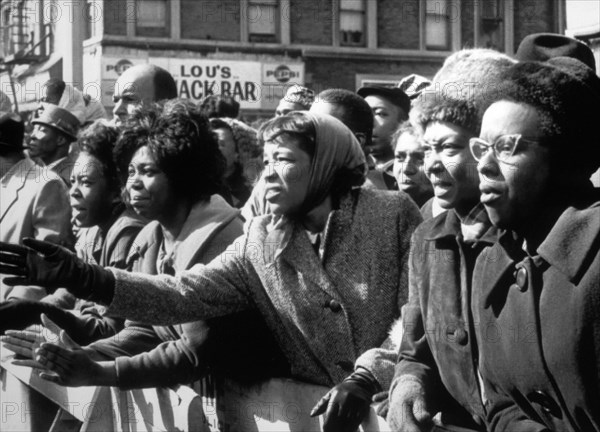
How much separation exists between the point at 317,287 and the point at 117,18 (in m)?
23.6

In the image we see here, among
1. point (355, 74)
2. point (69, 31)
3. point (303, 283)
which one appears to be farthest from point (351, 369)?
point (355, 74)

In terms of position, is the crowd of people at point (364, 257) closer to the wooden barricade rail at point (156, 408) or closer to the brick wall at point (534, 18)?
the wooden barricade rail at point (156, 408)

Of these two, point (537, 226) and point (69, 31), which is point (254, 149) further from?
point (69, 31)

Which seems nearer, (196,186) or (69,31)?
(196,186)

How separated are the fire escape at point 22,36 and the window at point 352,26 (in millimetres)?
6760

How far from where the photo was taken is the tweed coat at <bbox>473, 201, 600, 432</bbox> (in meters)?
3.00

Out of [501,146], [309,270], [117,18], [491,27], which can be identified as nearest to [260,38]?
[117,18]

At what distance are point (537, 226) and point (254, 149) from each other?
14.7 ft

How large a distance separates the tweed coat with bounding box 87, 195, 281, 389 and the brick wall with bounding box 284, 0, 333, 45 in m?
23.7

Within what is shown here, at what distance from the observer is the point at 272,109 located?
25.4 meters

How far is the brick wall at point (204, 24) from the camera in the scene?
95.0 ft

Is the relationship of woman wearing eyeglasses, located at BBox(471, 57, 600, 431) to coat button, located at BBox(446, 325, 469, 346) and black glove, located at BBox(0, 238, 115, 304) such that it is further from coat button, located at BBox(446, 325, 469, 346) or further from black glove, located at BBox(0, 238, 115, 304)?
black glove, located at BBox(0, 238, 115, 304)

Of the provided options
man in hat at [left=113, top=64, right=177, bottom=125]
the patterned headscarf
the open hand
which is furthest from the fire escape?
the open hand

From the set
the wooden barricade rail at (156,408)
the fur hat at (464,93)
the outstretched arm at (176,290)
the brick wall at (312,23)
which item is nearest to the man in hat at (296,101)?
the wooden barricade rail at (156,408)
